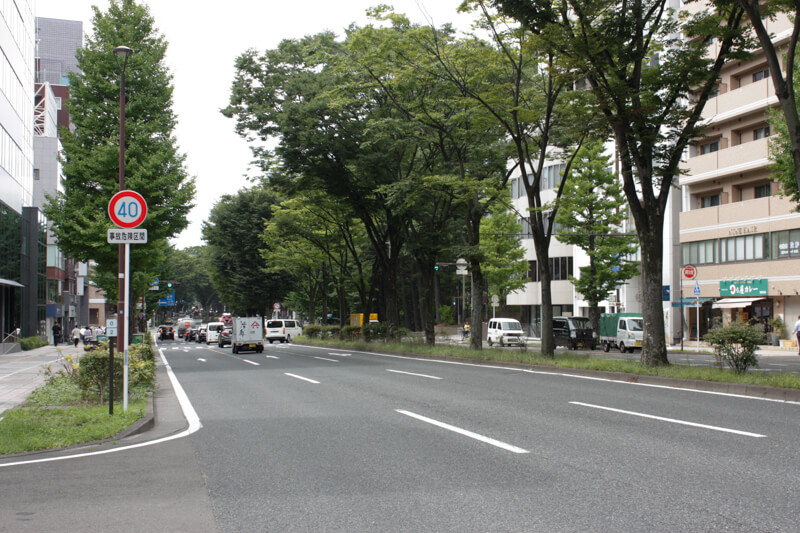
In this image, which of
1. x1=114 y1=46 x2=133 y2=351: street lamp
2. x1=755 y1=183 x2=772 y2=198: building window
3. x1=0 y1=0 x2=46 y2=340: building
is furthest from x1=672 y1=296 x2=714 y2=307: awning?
x1=0 y1=0 x2=46 y2=340: building

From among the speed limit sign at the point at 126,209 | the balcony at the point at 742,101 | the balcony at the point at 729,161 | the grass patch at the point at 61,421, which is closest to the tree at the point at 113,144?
the grass patch at the point at 61,421

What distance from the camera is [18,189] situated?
4103 centimetres

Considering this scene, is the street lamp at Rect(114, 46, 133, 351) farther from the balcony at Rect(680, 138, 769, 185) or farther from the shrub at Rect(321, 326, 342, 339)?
the balcony at Rect(680, 138, 769, 185)

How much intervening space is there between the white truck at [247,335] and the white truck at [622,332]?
1862cm

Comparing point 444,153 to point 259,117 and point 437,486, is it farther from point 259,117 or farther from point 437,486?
point 437,486

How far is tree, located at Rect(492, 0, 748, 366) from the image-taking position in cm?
1501

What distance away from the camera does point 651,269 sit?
16203 millimetres

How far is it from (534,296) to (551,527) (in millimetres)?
55276

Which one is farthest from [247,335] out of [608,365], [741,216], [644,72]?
[741,216]

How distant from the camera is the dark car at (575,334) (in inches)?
1395

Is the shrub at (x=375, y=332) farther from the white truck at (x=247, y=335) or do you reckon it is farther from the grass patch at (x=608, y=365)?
the white truck at (x=247, y=335)

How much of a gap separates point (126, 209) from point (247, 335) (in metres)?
25.4

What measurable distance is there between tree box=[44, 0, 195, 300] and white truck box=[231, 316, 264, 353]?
1132 cm

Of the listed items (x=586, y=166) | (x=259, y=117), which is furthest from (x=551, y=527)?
(x=586, y=166)
